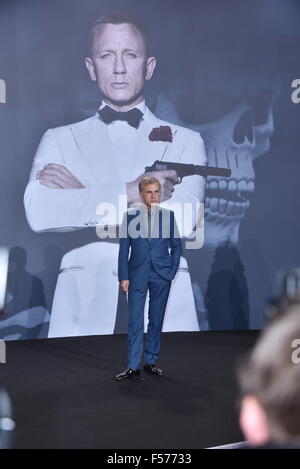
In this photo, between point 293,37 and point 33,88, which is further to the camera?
point 293,37

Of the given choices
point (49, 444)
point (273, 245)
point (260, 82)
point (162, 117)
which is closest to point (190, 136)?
point (162, 117)

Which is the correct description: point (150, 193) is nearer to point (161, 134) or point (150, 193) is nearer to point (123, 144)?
point (123, 144)

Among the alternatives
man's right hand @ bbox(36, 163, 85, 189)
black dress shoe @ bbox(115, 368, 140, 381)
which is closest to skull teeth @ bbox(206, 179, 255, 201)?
man's right hand @ bbox(36, 163, 85, 189)

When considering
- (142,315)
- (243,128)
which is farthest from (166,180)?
(142,315)

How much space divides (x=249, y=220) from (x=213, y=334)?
1.28 m

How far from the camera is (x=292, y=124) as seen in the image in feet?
21.2

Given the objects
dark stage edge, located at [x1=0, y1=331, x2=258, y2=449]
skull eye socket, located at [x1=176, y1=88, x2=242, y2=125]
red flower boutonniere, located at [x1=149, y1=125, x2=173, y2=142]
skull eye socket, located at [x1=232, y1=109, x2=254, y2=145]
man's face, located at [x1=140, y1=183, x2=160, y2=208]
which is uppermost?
skull eye socket, located at [x1=176, y1=88, x2=242, y2=125]

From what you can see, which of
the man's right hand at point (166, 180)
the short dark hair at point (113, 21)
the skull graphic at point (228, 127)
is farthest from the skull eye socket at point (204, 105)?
the short dark hair at point (113, 21)

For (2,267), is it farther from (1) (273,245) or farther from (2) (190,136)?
(1) (273,245)

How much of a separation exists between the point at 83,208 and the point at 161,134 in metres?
1.13

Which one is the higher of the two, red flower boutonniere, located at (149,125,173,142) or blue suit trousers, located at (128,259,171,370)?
red flower boutonniere, located at (149,125,173,142)

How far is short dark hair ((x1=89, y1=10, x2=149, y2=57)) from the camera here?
6008 millimetres

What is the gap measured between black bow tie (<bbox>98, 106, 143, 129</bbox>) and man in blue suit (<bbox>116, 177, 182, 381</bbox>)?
212 cm

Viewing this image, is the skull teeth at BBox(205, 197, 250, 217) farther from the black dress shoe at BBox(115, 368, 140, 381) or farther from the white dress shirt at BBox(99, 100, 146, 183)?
the black dress shoe at BBox(115, 368, 140, 381)
